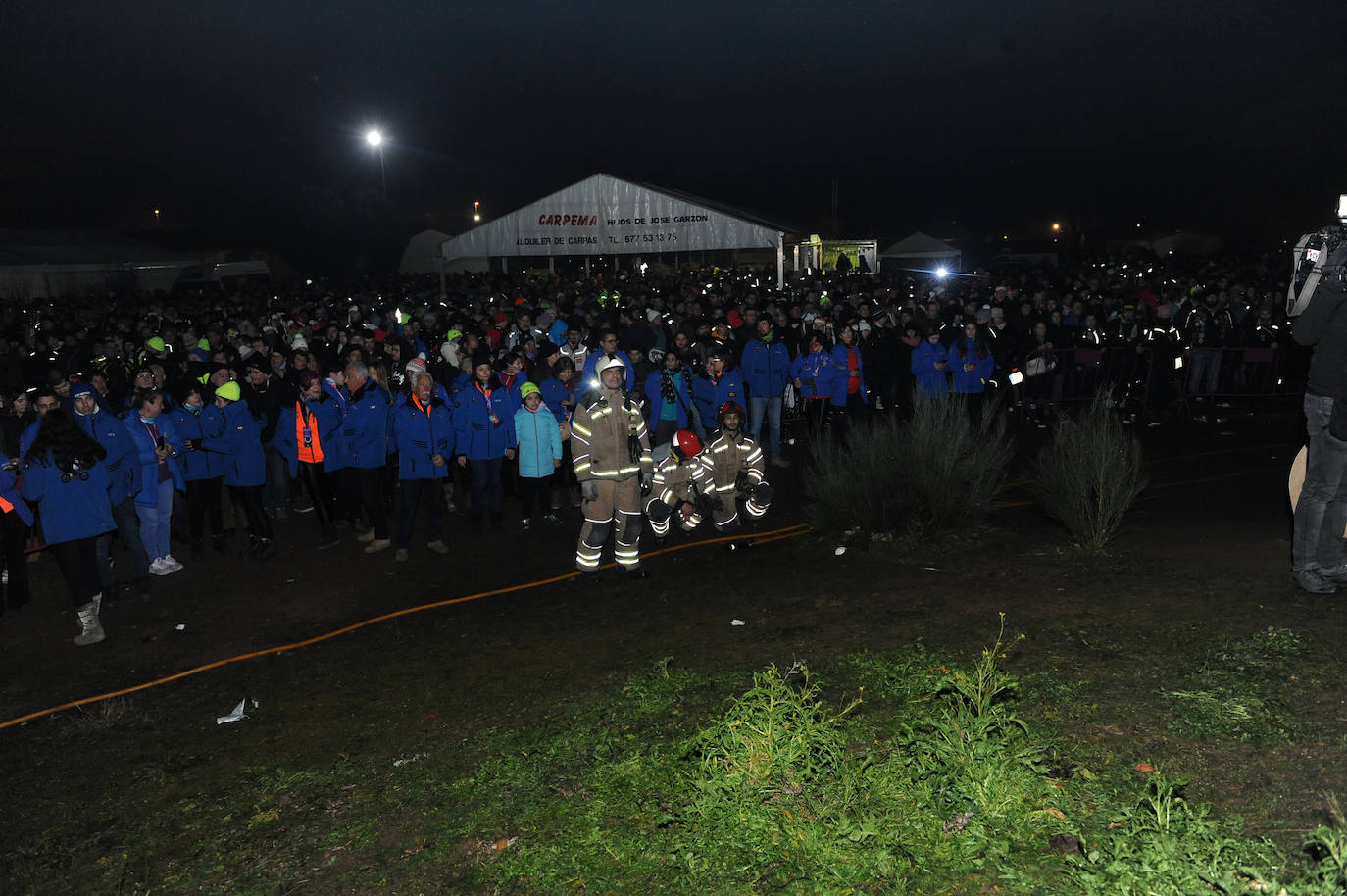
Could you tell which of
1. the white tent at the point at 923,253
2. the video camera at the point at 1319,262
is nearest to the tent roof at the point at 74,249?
the white tent at the point at 923,253

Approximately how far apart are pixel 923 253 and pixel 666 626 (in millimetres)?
53225

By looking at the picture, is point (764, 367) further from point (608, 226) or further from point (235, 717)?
point (608, 226)

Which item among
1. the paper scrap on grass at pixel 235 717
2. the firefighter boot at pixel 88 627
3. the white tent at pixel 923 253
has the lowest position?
the paper scrap on grass at pixel 235 717

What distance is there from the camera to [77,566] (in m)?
7.66

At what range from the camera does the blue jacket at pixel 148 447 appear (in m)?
8.81

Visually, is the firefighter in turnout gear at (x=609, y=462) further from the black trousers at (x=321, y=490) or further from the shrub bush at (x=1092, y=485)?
the shrub bush at (x=1092, y=485)

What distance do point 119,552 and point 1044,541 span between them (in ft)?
30.0

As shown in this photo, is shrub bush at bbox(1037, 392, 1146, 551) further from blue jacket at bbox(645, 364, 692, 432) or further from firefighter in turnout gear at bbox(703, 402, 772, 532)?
blue jacket at bbox(645, 364, 692, 432)

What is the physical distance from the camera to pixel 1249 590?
693 centimetres

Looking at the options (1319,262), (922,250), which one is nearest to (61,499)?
(1319,262)

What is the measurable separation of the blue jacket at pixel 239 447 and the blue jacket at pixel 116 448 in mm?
1111

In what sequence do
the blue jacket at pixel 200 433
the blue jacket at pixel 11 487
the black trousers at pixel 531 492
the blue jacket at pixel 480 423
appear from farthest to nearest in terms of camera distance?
the black trousers at pixel 531 492
the blue jacket at pixel 480 423
the blue jacket at pixel 200 433
the blue jacket at pixel 11 487

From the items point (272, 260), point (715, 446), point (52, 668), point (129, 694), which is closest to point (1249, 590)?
point (715, 446)

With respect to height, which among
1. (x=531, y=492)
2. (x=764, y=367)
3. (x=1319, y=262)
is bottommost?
(x=531, y=492)
